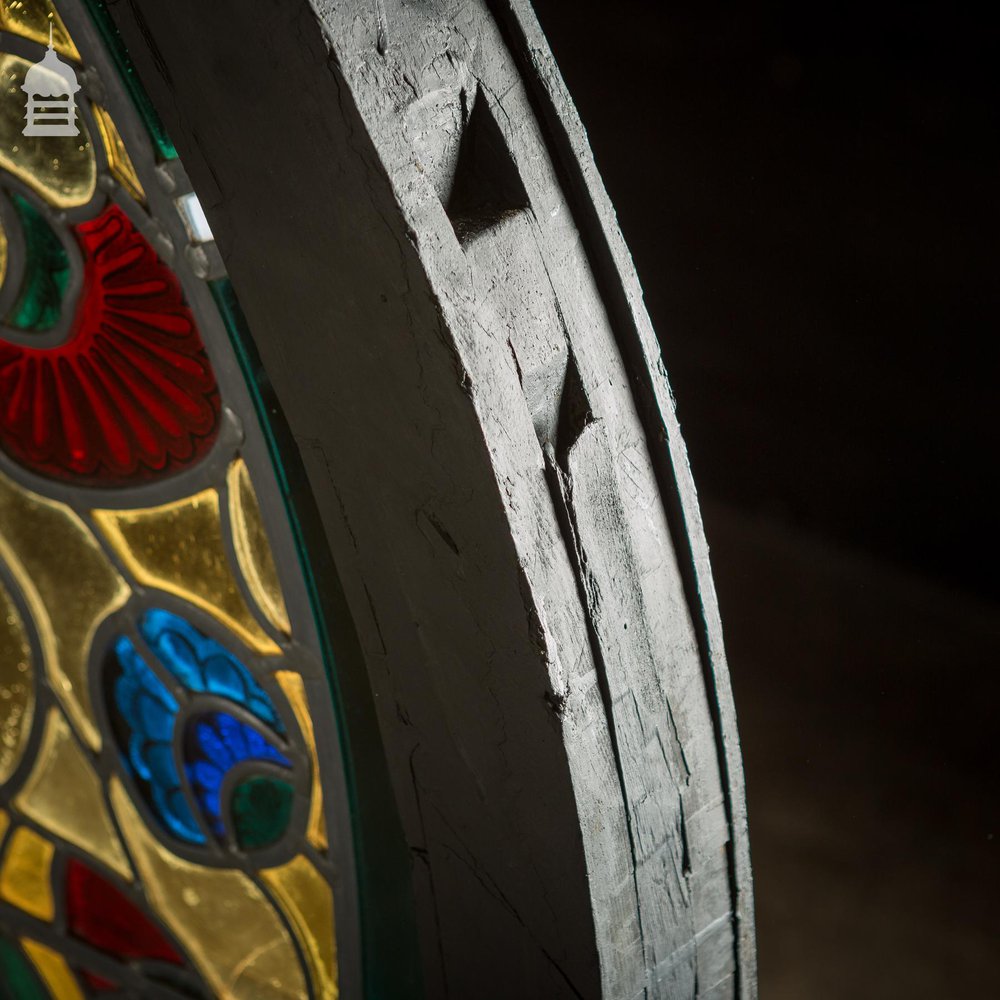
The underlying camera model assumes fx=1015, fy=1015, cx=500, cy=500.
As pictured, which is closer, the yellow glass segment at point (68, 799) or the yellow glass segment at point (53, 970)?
the yellow glass segment at point (68, 799)

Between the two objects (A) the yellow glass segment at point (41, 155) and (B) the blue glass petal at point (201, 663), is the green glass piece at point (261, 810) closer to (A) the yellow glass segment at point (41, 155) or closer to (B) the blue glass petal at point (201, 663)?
(B) the blue glass petal at point (201, 663)

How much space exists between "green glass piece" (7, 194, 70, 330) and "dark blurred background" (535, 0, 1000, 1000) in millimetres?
641

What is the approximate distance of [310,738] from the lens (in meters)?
0.87

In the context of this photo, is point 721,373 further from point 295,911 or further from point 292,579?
point 295,911

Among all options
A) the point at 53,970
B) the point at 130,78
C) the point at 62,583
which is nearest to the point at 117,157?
the point at 130,78

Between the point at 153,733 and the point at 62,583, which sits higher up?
the point at 62,583

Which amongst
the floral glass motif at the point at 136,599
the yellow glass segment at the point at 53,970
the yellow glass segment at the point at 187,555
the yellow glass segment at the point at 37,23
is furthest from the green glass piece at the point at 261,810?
the yellow glass segment at the point at 37,23

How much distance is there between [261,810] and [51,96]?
62cm

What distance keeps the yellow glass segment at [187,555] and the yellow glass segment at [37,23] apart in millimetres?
347

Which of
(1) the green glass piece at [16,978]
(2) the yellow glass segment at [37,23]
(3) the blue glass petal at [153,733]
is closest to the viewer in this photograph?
(2) the yellow glass segment at [37,23]

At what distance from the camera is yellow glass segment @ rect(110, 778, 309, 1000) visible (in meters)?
1.00

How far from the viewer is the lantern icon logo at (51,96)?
75 centimetres

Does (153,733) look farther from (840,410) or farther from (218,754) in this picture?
(840,410)

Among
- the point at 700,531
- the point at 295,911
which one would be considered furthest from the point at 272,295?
the point at 295,911
